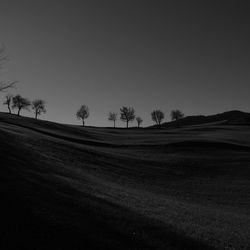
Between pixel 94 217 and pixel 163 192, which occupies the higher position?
pixel 94 217

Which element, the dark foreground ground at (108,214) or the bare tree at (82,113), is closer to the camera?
the dark foreground ground at (108,214)

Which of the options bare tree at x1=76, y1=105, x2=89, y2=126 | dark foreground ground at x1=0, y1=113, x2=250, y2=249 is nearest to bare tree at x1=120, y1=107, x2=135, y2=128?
bare tree at x1=76, y1=105, x2=89, y2=126

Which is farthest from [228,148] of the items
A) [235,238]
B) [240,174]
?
[235,238]

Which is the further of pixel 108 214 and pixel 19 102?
pixel 19 102

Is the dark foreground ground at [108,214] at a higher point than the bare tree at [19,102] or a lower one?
lower

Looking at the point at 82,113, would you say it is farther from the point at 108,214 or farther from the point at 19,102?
the point at 108,214

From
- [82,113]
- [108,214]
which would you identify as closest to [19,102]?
[82,113]

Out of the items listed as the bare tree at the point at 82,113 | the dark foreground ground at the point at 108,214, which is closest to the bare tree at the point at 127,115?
the bare tree at the point at 82,113

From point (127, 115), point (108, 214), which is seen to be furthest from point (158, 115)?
point (108, 214)

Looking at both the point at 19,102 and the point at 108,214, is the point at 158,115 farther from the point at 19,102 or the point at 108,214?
the point at 108,214

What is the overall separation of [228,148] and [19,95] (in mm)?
92997

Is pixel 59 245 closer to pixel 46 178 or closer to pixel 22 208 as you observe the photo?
pixel 22 208

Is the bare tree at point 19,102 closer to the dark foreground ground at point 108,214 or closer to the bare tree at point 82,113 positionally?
the bare tree at point 82,113

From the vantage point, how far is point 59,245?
9.45 meters
